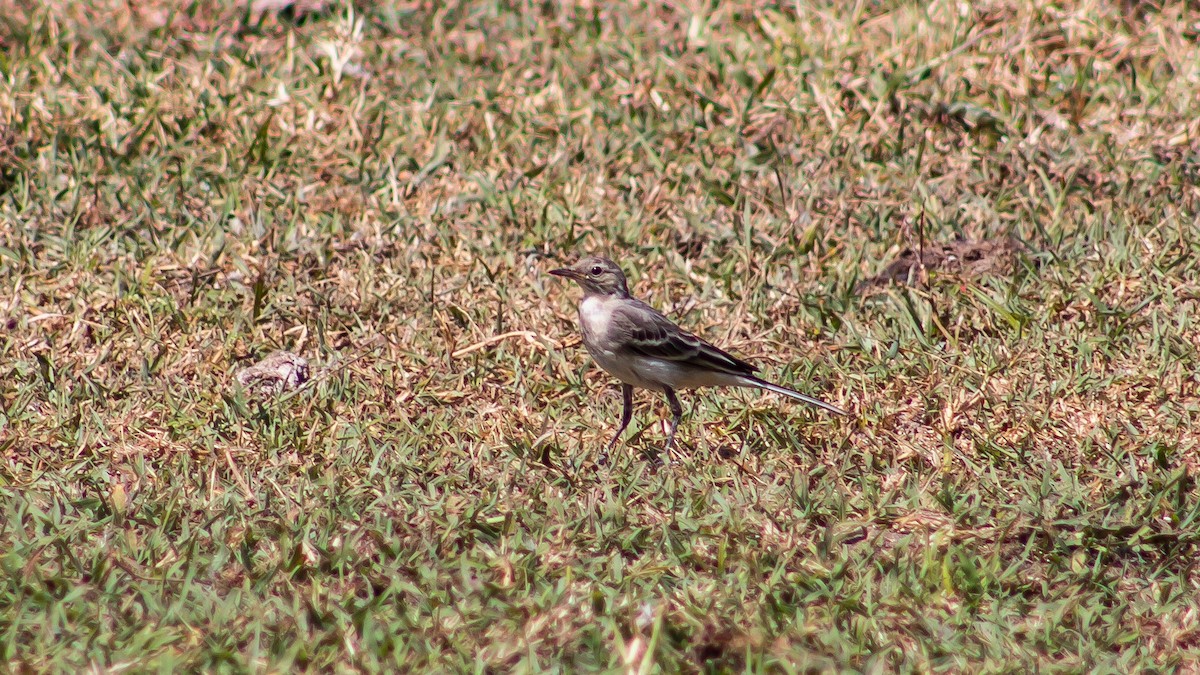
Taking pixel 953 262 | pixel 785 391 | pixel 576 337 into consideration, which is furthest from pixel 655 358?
pixel 953 262

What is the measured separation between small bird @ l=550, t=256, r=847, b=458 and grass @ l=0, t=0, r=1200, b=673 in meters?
0.22

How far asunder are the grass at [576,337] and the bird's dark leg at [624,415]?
0.09 metres

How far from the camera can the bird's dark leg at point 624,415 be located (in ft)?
19.5

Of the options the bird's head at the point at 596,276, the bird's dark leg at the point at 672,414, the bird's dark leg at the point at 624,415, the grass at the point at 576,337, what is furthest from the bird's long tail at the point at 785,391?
the bird's head at the point at 596,276

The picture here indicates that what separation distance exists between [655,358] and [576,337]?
95 cm

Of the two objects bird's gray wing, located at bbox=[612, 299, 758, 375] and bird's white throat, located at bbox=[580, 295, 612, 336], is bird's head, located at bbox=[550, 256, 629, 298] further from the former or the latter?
bird's gray wing, located at bbox=[612, 299, 758, 375]

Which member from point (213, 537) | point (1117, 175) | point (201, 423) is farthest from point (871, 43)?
point (213, 537)

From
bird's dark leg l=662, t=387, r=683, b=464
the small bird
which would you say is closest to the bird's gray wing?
the small bird

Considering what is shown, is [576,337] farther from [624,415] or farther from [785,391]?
[785,391]

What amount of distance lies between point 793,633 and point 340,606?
146cm

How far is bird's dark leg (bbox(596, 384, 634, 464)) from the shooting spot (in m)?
5.93

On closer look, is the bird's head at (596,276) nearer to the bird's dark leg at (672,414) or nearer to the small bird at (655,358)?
the small bird at (655,358)

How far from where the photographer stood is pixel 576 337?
6.89m

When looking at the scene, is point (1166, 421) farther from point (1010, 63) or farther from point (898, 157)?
point (1010, 63)
